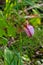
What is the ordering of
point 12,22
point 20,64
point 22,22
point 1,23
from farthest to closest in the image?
point 12,22
point 22,22
point 1,23
point 20,64

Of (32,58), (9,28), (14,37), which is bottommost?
(32,58)

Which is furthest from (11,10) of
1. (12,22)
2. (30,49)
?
(30,49)

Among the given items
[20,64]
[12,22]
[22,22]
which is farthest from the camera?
[12,22]

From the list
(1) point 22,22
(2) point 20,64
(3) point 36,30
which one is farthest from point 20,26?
(2) point 20,64

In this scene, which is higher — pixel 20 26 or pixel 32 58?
pixel 20 26

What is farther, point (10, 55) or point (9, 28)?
point (9, 28)

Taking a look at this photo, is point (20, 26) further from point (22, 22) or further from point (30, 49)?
point (30, 49)

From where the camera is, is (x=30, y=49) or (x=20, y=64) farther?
(x=30, y=49)

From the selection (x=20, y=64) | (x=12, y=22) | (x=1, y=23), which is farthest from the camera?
(x=12, y=22)

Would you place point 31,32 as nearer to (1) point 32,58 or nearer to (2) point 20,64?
(1) point 32,58

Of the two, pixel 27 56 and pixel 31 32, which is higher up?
pixel 31 32
